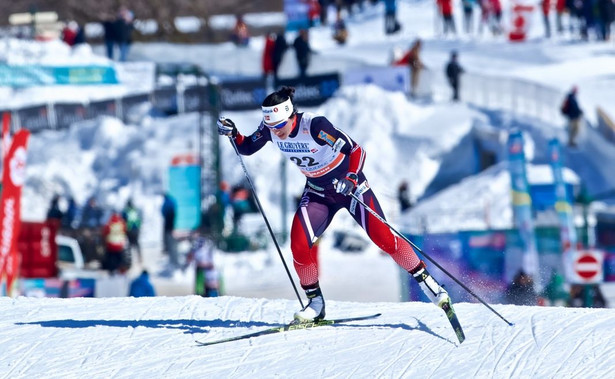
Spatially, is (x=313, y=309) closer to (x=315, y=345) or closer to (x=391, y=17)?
(x=315, y=345)

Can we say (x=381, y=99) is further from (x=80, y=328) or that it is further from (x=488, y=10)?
(x=80, y=328)

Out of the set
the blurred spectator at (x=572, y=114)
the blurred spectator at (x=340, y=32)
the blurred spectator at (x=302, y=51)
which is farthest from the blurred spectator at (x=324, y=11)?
the blurred spectator at (x=572, y=114)

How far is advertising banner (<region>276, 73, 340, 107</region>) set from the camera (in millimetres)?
23859

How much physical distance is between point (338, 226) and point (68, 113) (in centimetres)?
881

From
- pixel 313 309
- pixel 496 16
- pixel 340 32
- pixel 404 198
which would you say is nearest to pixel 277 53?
pixel 404 198

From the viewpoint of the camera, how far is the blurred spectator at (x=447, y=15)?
2788 centimetres

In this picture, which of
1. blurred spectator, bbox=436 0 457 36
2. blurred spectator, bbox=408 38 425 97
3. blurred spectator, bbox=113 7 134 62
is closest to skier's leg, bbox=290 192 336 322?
blurred spectator, bbox=408 38 425 97

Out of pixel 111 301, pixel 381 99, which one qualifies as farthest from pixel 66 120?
pixel 111 301

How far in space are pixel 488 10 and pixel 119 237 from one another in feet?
48.3

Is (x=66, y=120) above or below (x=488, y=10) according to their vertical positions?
below

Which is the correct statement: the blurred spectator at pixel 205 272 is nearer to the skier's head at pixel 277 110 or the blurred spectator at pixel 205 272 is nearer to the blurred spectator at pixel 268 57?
the skier's head at pixel 277 110

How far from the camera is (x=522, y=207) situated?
13.8 meters

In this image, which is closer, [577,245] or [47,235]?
[577,245]

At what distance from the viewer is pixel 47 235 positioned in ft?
51.8
